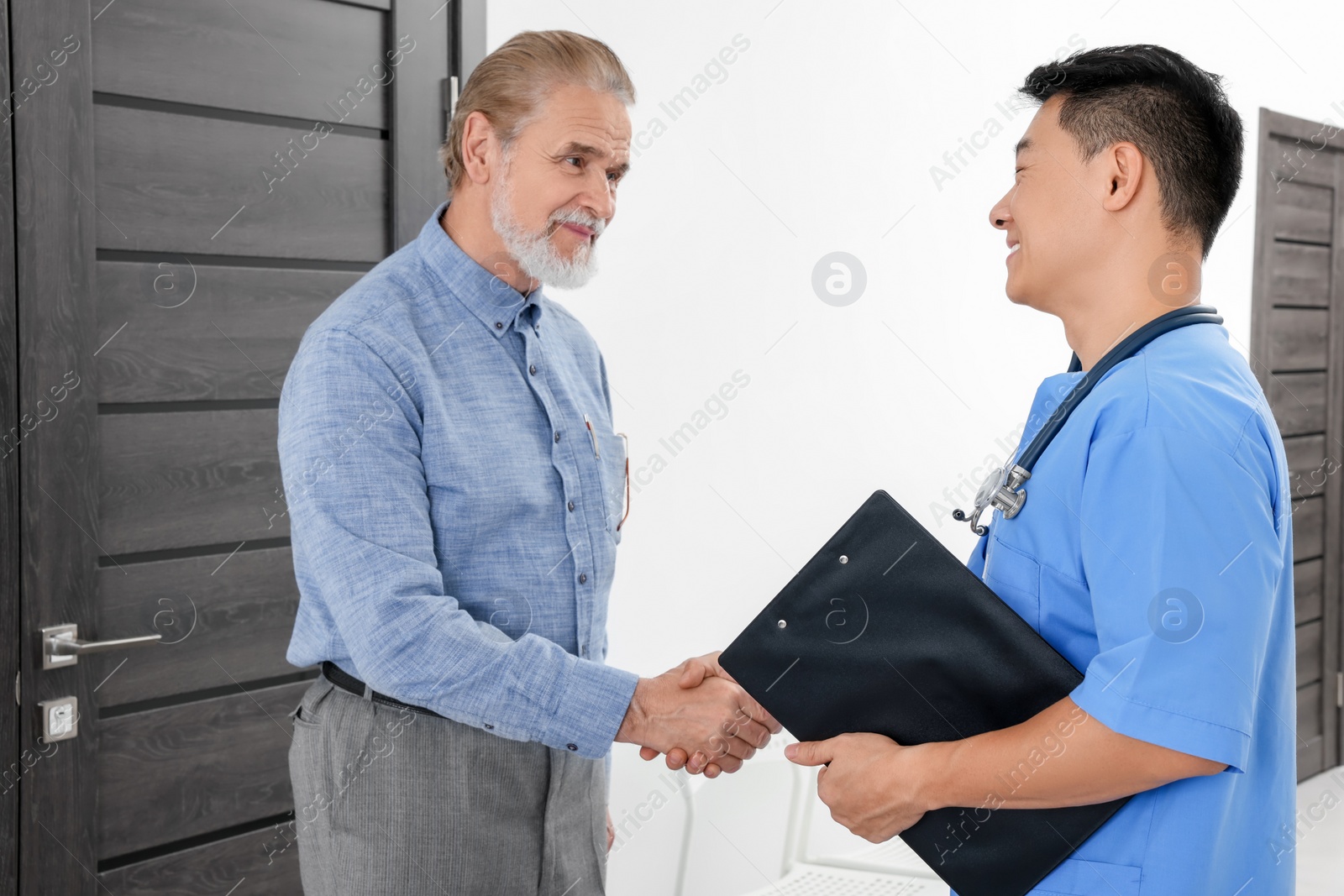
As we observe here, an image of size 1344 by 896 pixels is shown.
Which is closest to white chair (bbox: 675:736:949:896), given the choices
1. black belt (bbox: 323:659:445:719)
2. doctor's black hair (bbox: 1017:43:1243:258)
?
black belt (bbox: 323:659:445:719)

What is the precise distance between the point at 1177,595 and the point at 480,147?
1.10 metres

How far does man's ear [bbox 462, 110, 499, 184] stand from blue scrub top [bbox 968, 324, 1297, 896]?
0.87m

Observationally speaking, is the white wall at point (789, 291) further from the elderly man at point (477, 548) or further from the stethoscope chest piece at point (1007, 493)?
the stethoscope chest piece at point (1007, 493)

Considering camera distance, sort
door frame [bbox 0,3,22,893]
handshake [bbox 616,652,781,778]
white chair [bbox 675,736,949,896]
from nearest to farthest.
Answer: handshake [bbox 616,652,781,778] → door frame [bbox 0,3,22,893] → white chair [bbox 675,736,949,896]

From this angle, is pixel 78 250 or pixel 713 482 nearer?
pixel 78 250

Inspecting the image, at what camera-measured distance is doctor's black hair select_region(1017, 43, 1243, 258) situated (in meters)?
1.09

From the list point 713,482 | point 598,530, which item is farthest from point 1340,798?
point 598,530

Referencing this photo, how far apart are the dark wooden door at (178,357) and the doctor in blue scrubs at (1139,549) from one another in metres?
1.24

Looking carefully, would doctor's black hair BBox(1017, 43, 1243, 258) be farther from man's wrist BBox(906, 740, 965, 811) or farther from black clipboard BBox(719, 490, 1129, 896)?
man's wrist BBox(906, 740, 965, 811)

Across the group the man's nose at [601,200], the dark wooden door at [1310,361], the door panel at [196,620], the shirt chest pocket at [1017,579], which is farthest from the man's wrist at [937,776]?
the dark wooden door at [1310,361]

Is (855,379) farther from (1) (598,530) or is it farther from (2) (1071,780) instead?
(2) (1071,780)

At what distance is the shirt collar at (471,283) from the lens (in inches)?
58.7

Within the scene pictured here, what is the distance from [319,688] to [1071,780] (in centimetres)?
96

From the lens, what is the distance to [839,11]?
9.07 ft
